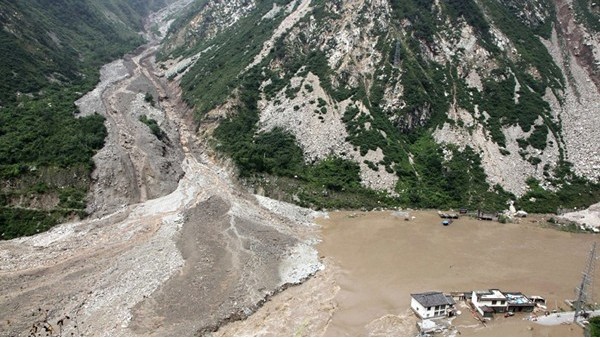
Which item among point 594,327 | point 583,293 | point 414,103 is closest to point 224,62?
point 414,103

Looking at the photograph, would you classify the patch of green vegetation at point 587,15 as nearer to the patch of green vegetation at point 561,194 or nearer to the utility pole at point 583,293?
the patch of green vegetation at point 561,194

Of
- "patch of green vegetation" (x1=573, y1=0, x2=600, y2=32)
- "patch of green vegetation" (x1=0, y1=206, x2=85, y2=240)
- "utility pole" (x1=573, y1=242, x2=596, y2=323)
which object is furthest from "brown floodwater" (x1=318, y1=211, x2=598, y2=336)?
"patch of green vegetation" (x1=573, y1=0, x2=600, y2=32)

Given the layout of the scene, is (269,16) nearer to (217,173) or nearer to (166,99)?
(166,99)

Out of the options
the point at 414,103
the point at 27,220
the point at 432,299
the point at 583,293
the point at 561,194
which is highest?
the point at 414,103

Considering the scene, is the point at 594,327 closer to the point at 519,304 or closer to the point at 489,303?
the point at 519,304

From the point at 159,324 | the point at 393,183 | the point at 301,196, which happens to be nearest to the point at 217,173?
the point at 301,196

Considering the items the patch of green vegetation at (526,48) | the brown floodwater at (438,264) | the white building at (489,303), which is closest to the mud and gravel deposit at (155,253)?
the brown floodwater at (438,264)
